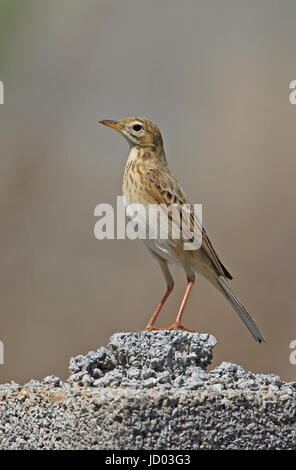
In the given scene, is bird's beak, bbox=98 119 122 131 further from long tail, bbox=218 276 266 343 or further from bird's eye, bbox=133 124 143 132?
long tail, bbox=218 276 266 343

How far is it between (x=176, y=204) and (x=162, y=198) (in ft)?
0.28

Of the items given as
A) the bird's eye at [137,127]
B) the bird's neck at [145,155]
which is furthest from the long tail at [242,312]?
the bird's eye at [137,127]

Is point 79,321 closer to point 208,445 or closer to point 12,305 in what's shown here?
point 12,305

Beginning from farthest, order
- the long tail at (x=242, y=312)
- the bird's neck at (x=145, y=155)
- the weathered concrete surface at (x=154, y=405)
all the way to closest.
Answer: the bird's neck at (x=145, y=155) → the long tail at (x=242, y=312) → the weathered concrete surface at (x=154, y=405)

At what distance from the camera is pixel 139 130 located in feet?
18.5

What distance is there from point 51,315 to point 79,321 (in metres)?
0.24

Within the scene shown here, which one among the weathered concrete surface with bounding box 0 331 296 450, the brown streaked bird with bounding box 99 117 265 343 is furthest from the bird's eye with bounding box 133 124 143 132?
the weathered concrete surface with bounding box 0 331 296 450

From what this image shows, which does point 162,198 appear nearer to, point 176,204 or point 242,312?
point 176,204

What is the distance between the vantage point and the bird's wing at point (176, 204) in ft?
17.7

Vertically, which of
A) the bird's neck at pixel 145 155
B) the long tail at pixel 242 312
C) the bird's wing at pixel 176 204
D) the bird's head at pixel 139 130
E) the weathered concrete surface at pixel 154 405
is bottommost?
the weathered concrete surface at pixel 154 405

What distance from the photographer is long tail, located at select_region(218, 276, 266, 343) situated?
17.7 feet

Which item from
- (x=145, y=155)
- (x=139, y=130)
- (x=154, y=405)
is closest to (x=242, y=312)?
(x=145, y=155)

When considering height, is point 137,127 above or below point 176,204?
above

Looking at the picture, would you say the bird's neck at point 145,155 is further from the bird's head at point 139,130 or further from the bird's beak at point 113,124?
the bird's beak at point 113,124
